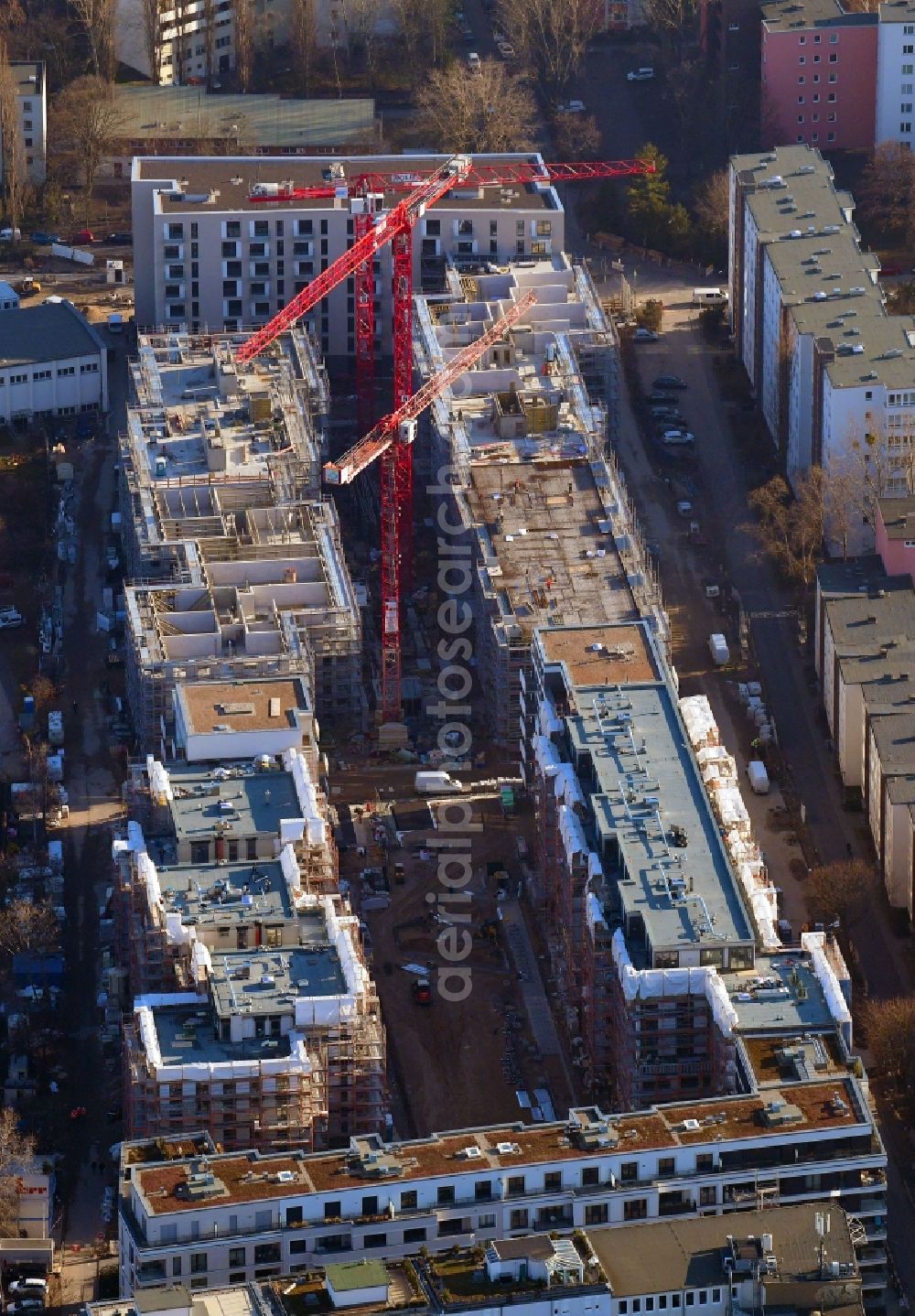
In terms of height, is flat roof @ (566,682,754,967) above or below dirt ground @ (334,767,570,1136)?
above

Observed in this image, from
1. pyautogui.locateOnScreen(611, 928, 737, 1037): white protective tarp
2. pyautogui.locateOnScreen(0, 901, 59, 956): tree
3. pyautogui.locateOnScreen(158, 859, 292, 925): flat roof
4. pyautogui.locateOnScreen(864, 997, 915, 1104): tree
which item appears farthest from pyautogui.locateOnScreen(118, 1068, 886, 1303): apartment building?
pyautogui.locateOnScreen(0, 901, 59, 956): tree

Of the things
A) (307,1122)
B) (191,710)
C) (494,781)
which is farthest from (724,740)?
(307,1122)

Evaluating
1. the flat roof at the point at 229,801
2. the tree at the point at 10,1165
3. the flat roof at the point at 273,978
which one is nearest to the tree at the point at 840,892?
the flat roof at the point at 229,801

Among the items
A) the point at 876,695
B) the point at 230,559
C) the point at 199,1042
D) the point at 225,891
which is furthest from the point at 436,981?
the point at 230,559

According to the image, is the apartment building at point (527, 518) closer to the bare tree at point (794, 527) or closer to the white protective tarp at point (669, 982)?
the bare tree at point (794, 527)

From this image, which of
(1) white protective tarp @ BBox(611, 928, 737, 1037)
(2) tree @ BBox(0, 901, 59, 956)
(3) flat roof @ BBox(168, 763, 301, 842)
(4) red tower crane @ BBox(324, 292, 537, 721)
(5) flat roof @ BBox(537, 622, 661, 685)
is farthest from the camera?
(4) red tower crane @ BBox(324, 292, 537, 721)

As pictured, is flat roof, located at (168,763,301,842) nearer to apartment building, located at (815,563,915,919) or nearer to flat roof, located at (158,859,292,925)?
flat roof, located at (158,859,292,925)
